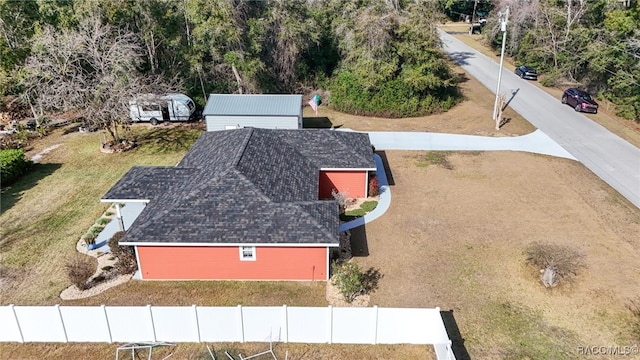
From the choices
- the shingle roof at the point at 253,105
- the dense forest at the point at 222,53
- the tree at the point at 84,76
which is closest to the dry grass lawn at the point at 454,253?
the tree at the point at 84,76

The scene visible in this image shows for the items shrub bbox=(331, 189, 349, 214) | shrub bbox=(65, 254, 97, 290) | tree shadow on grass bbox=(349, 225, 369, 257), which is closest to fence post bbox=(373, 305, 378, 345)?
tree shadow on grass bbox=(349, 225, 369, 257)

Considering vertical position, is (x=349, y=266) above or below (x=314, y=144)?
below

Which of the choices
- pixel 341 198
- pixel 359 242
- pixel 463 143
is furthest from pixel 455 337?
pixel 463 143

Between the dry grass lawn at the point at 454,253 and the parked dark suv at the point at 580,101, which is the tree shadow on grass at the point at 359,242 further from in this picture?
the parked dark suv at the point at 580,101

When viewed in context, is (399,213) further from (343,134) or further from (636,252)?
(636,252)

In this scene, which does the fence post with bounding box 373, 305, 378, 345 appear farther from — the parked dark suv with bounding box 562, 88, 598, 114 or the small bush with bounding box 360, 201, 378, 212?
the parked dark suv with bounding box 562, 88, 598, 114

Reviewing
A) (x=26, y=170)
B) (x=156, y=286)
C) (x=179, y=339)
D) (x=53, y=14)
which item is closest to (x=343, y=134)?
(x=156, y=286)

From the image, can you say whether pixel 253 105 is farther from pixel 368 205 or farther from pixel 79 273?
pixel 79 273
